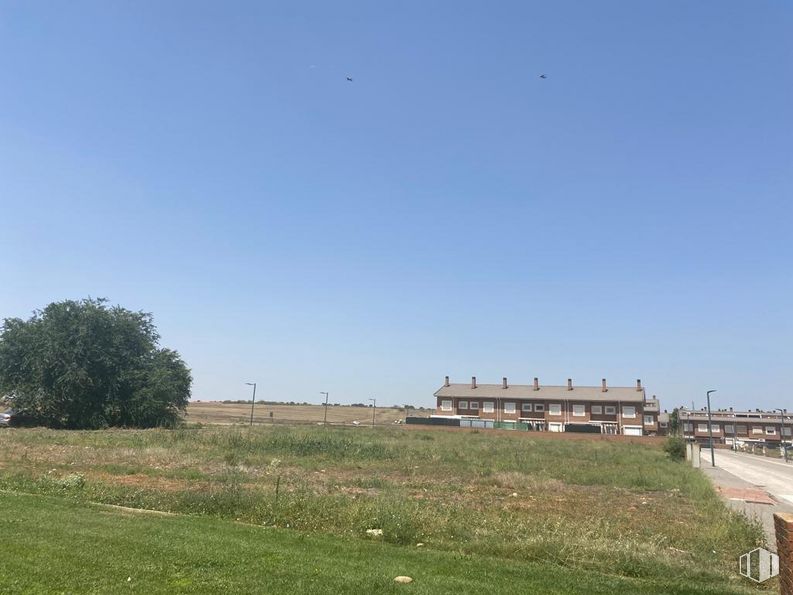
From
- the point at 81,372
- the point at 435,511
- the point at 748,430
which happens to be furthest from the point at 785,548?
the point at 748,430

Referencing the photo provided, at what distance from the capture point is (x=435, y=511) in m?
15.6

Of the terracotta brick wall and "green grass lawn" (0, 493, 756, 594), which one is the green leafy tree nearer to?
"green grass lawn" (0, 493, 756, 594)

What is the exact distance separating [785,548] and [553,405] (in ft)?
311

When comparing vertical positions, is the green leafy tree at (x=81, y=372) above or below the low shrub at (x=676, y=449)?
above

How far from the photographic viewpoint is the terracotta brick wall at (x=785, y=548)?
5.30 meters

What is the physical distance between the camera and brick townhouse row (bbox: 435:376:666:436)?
91831mm

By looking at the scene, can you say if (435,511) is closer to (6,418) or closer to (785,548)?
(785,548)

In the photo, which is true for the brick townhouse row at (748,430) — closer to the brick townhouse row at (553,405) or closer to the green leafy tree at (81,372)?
the brick townhouse row at (553,405)

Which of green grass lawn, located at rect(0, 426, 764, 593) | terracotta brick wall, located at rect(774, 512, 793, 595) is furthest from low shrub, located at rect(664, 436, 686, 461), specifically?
terracotta brick wall, located at rect(774, 512, 793, 595)

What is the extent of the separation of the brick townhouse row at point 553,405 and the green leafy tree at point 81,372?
169 feet

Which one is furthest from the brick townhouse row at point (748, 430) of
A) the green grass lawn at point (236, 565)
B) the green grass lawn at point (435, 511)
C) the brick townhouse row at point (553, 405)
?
the green grass lawn at point (236, 565)

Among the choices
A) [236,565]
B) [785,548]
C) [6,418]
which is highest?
[785,548]

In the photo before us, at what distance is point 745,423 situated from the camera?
13025cm

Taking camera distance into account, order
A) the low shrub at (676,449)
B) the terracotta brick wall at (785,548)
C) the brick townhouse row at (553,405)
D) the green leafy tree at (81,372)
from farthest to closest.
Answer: the brick townhouse row at (553,405), the green leafy tree at (81,372), the low shrub at (676,449), the terracotta brick wall at (785,548)
